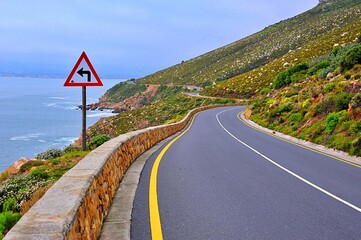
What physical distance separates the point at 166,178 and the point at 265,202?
268 centimetres

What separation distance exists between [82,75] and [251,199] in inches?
168

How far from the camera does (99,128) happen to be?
55750 mm

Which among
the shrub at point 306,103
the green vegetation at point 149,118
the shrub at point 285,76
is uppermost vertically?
the shrub at point 285,76

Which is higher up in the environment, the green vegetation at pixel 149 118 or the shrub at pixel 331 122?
the shrub at pixel 331 122

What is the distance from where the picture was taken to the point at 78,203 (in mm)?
3838

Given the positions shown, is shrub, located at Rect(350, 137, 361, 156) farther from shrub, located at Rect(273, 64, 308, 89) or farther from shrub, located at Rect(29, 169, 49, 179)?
shrub, located at Rect(273, 64, 308, 89)

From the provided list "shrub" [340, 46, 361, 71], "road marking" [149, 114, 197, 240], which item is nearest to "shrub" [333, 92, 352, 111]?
"shrub" [340, 46, 361, 71]

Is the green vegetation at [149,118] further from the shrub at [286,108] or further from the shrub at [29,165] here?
the shrub at [29,165]

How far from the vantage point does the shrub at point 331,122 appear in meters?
17.5

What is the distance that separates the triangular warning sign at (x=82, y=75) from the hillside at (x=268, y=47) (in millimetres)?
60094

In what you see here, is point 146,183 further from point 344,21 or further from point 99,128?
point 344,21

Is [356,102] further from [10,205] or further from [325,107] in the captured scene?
[10,205]

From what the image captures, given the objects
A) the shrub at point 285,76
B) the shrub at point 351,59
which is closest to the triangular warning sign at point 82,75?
the shrub at point 351,59

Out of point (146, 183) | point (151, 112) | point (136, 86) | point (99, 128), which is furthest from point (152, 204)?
point (136, 86)
